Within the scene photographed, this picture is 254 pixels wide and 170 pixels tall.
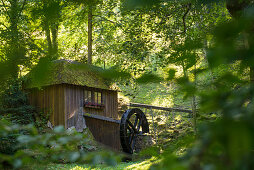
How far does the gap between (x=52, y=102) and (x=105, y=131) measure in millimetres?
3394

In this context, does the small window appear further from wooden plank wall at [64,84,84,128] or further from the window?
wooden plank wall at [64,84,84,128]

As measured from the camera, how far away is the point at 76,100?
1375 cm

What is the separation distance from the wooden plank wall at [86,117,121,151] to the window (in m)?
0.93

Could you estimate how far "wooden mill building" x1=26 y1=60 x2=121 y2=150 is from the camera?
13.2m

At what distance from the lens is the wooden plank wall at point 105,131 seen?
14102 mm

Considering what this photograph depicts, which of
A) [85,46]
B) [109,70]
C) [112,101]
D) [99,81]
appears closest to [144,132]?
[112,101]

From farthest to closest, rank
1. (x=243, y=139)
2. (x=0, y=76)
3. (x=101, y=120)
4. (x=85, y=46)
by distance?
(x=85, y=46) < (x=101, y=120) < (x=0, y=76) < (x=243, y=139)

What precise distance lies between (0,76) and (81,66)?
39cm

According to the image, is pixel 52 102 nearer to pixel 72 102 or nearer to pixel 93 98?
pixel 72 102

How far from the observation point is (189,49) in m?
1.31

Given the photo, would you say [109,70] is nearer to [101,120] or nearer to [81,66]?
[81,66]

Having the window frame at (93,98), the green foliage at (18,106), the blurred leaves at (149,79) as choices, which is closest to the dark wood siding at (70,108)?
the window frame at (93,98)

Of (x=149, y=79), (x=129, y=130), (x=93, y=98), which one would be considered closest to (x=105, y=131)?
(x=129, y=130)

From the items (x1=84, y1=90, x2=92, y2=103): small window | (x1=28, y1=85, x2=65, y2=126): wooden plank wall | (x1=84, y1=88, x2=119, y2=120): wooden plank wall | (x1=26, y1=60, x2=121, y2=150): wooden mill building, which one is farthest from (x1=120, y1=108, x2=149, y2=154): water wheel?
(x1=28, y1=85, x2=65, y2=126): wooden plank wall
